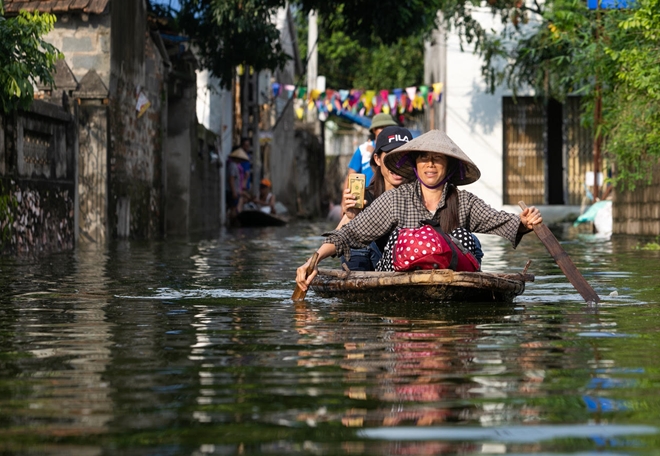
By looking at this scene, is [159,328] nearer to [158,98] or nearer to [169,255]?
[169,255]

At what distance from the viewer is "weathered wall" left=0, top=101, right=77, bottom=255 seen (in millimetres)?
14871

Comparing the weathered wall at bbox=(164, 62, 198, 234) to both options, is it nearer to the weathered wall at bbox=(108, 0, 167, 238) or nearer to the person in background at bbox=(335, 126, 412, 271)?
the weathered wall at bbox=(108, 0, 167, 238)

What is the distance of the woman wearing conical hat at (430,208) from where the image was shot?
8.53 m

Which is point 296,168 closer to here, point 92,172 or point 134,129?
point 134,129

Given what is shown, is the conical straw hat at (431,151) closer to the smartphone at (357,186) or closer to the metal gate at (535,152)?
the smartphone at (357,186)

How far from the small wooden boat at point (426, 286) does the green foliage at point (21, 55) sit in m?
5.91

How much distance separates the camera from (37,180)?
16.2 meters

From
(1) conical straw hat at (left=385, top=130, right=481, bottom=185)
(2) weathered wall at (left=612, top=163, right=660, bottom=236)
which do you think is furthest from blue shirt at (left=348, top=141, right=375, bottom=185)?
(2) weathered wall at (left=612, top=163, right=660, bottom=236)

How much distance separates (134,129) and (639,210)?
868 cm

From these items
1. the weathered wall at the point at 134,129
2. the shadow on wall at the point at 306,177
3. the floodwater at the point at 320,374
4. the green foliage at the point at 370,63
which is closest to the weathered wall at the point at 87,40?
the weathered wall at the point at 134,129

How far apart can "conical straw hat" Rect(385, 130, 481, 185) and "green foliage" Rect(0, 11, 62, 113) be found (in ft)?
19.0

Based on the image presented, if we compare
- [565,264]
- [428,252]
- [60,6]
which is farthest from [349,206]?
[60,6]

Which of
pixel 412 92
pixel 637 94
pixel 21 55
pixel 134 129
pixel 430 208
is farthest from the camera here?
pixel 412 92

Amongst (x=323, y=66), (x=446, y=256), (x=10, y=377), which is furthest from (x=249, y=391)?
(x=323, y=66)
